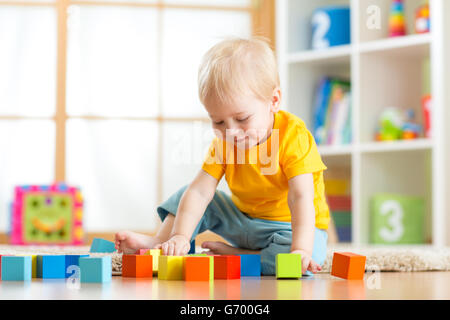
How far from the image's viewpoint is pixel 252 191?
1.19 m

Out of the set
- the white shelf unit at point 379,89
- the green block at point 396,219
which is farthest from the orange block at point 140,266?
the green block at point 396,219

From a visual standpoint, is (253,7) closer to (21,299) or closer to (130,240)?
(130,240)

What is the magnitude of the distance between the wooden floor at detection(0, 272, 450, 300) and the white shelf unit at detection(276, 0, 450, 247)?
4.27ft

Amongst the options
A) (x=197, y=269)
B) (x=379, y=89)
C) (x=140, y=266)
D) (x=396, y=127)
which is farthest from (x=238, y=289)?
(x=379, y=89)

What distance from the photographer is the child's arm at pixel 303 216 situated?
1017 millimetres

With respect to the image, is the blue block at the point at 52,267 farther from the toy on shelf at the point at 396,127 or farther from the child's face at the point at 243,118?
the toy on shelf at the point at 396,127

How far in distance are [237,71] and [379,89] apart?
151cm

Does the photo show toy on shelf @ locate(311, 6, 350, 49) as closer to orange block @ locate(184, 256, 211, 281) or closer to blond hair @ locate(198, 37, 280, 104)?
blond hair @ locate(198, 37, 280, 104)

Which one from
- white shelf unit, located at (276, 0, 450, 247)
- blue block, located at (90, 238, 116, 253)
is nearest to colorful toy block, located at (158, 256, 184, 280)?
blue block, located at (90, 238, 116, 253)

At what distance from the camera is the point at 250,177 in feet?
3.84

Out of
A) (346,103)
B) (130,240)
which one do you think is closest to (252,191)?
(130,240)

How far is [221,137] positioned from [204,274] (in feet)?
0.95

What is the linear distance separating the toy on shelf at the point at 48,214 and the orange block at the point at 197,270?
5.93 ft

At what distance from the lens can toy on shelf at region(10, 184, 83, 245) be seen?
263 cm
